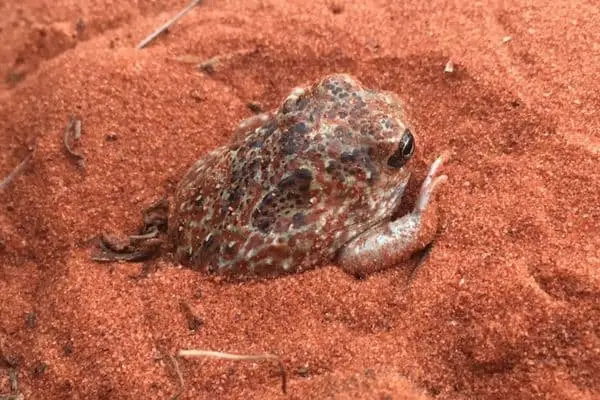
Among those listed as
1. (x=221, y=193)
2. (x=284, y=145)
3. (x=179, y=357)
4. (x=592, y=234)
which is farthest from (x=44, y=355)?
(x=592, y=234)

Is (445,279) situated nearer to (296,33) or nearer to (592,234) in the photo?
(592,234)

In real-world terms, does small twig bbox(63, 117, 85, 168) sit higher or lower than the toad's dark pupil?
lower

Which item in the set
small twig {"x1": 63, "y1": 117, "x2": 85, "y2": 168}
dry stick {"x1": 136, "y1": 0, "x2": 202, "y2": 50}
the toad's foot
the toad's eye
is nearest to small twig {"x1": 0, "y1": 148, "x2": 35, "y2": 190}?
small twig {"x1": 63, "y1": 117, "x2": 85, "y2": 168}

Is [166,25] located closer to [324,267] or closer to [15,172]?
[15,172]

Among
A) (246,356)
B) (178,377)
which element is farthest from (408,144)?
(178,377)

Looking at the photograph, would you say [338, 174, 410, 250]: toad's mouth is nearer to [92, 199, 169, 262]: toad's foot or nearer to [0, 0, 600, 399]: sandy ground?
[0, 0, 600, 399]: sandy ground
